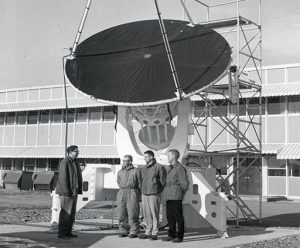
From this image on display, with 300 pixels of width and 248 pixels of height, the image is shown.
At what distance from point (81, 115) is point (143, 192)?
1222 inches

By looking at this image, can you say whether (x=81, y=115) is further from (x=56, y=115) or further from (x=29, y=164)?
(x=29, y=164)

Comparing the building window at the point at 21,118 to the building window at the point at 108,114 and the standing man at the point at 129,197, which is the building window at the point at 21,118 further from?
the standing man at the point at 129,197

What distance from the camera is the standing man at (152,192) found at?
11266 mm

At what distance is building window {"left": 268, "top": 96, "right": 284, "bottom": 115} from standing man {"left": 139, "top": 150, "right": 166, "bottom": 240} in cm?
2306

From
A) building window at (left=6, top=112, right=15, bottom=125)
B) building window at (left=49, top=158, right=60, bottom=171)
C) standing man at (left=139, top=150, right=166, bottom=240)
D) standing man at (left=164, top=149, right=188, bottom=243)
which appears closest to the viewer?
standing man at (left=164, top=149, right=188, bottom=243)

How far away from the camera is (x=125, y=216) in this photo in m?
12.0

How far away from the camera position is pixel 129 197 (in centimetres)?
1170

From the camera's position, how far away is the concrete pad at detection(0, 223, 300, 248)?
33.9 feet

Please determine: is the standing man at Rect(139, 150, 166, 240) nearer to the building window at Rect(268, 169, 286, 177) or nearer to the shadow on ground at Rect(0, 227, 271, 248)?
the shadow on ground at Rect(0, 227, 271, 248)

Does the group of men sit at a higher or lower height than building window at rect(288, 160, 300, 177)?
lower

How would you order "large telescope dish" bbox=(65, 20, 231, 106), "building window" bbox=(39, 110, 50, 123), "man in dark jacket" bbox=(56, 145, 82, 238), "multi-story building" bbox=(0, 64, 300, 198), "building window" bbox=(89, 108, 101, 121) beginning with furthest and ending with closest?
"building window" bbox=(39, 110, 50, 123), "building window" bbox=(89, 108, 101, 121), "multi-story building" bbox=(0, 64, 300, 198), "large telescope dish" bbox=(65, 20, 231, 106), "man in dark jacket" bbox=(56, 145, 82, 238)

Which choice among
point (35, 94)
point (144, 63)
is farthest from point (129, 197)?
point (35, 94)

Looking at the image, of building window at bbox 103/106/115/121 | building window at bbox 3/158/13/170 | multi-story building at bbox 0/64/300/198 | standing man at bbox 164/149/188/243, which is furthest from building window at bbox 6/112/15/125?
standing man at bbox 164/149/188/243

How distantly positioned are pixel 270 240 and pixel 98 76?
5.64 meters
